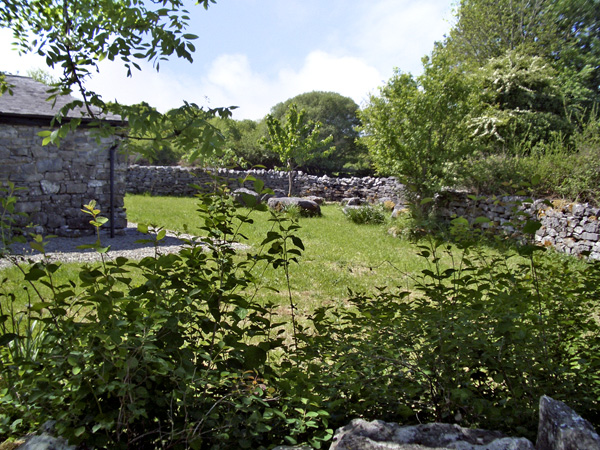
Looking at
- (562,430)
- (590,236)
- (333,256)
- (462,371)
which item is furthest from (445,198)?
(562,430)

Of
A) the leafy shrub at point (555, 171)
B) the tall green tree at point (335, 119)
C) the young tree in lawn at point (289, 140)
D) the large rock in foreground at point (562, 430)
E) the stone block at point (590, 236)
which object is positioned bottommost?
the large rock in foreground at point (562, 430)

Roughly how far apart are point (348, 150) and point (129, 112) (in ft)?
131

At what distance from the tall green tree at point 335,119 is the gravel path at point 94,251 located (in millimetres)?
29834

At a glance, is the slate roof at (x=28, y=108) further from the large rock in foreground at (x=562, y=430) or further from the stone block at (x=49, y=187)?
the large rock in foreground at (x=562, y=430)

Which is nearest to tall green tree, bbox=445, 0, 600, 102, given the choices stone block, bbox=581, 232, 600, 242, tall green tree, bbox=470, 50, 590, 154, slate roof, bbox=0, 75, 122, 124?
tall green tree, bbox=470, 50, 590, 154

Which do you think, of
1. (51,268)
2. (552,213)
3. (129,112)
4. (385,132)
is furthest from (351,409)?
(385,132)

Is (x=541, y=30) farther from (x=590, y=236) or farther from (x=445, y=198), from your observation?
(x=590, y=236)

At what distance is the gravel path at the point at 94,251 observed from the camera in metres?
7.20

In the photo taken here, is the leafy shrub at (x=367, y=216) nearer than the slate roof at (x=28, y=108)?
No

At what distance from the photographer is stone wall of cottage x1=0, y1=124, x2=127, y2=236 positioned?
8836 mm

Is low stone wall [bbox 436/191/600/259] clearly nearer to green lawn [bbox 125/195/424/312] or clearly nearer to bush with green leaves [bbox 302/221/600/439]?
green lawn [bbox 125/195/424/312]

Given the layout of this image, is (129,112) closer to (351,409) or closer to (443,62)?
(351,409)

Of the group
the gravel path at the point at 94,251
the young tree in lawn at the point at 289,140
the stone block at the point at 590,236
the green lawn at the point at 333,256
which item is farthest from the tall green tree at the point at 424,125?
the young tree in lawn at the point at 289,140

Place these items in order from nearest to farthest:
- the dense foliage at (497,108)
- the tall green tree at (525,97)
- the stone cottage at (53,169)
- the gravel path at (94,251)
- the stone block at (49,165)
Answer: the gravel path at (94,251) → the stone cottage at (53,169) → the stone block at (49,165) → the dense foliage at (497,108) → the tall green tree at (525,97)
